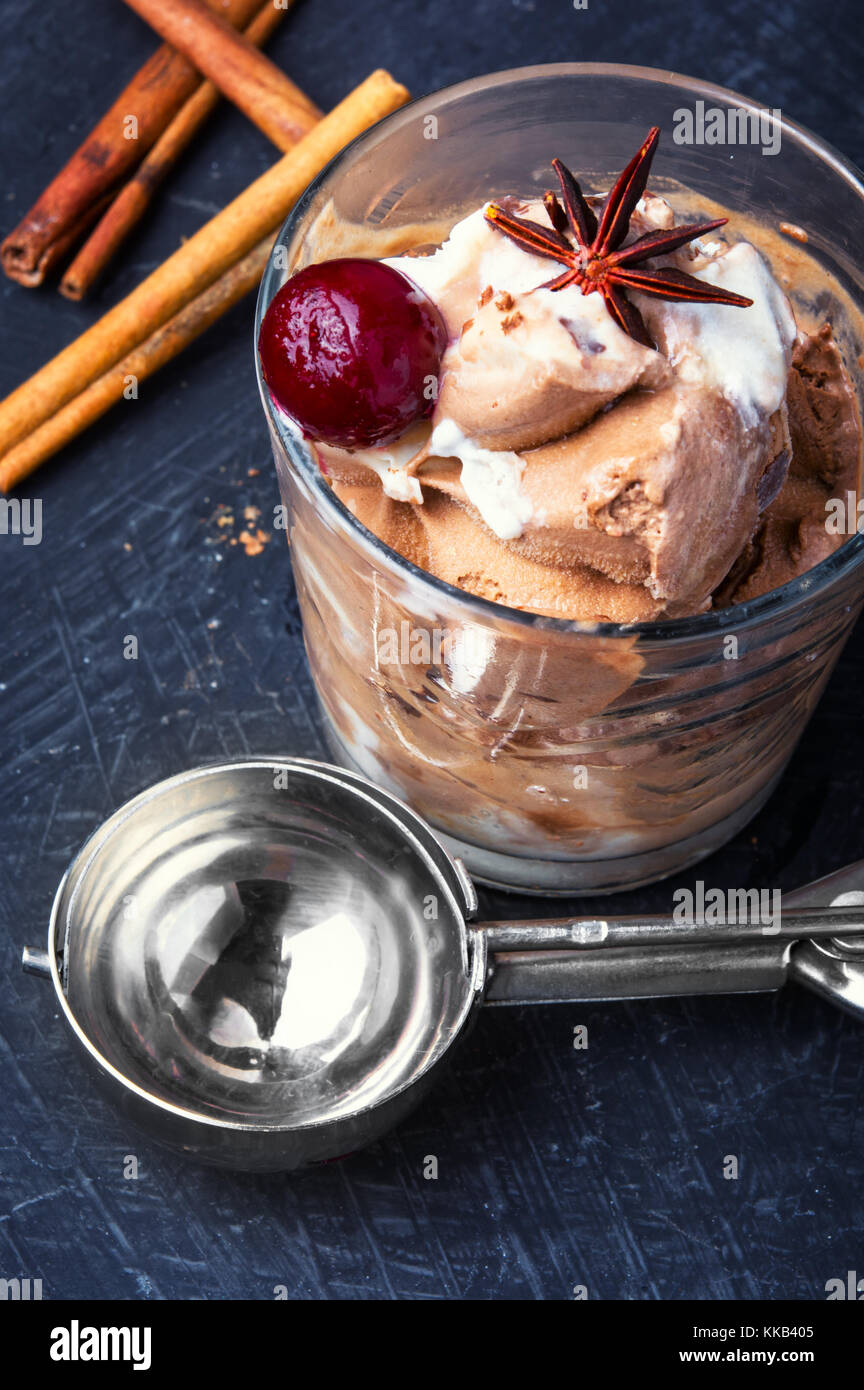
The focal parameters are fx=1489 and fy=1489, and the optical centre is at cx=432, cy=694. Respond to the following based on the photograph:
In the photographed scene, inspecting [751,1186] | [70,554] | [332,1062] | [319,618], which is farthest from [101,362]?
[751,1186]

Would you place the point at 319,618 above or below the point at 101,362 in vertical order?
below

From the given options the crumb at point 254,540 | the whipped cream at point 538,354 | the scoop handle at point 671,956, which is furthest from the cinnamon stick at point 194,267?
the scoop handle at point 671,956

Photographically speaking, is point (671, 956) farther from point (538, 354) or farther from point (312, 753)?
point (538, 354)

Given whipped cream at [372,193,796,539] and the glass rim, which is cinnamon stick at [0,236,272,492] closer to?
the glass rim

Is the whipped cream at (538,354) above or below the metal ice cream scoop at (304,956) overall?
above

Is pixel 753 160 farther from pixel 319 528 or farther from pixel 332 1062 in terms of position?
pixel 332 1062

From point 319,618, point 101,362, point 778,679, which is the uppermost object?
point 101,362

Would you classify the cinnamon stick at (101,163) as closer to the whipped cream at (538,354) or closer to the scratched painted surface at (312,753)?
the scratched painted surface at (312,753)
